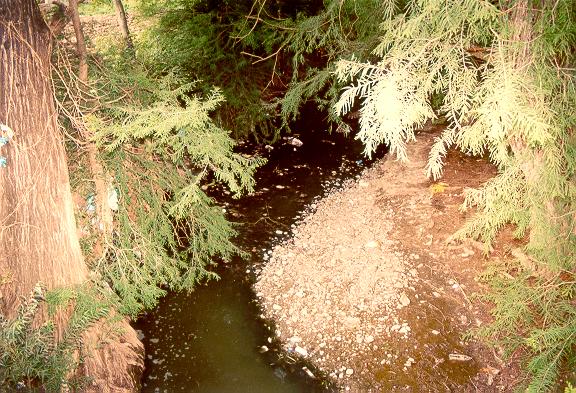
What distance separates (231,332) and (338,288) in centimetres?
151

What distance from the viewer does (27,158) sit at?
432cm

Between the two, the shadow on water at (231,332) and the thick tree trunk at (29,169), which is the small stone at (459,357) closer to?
the shadow on water at (231,332)

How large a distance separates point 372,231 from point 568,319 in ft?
10.0

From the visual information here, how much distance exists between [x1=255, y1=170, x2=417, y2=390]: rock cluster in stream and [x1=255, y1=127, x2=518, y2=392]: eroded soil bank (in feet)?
0.04

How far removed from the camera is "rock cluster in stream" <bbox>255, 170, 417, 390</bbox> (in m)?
5.82

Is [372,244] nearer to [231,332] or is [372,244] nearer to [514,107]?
[231,332]

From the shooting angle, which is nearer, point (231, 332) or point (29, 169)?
point (29, 169)

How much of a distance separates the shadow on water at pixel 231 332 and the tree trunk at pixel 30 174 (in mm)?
1174

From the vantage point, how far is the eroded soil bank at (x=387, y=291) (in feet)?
18.0

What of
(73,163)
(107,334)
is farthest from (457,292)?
(73,163)

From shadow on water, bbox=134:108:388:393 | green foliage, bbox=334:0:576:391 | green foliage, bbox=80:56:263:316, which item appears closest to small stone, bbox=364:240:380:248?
shadow on water, bbox=134:108:388:393

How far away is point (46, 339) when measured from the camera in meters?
4.46

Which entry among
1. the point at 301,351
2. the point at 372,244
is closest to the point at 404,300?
the point at 372,244

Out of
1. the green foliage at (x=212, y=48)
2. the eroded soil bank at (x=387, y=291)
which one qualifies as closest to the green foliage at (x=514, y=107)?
the eroded soil bank at (x=387, y=291)
